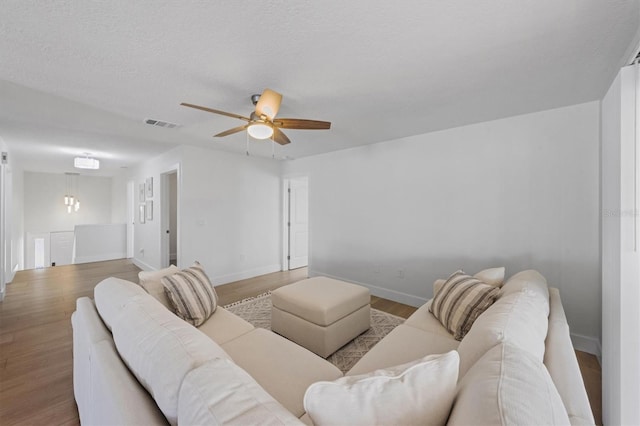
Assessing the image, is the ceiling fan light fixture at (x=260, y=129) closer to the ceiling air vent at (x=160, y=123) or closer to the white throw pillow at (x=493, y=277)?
the ceiling air vent at (x=160, y=123)

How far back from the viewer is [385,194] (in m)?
3.81

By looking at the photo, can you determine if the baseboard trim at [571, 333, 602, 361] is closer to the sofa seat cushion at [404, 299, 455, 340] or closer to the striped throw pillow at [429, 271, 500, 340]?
the striped throw pillow at [429, 271, 500, 340]

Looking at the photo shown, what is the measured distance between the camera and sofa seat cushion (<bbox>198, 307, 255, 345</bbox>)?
68.5 inches

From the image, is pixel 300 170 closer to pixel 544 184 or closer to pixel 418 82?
pixel 418 82

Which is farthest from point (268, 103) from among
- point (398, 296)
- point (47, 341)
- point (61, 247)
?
point (61, 247)

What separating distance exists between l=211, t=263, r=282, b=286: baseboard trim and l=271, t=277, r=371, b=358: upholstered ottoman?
224 centimetres

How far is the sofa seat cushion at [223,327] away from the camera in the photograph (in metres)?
1.74

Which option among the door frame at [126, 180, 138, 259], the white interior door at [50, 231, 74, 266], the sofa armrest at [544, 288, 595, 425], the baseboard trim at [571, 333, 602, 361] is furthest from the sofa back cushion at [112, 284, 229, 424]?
the white interior door at [50, 231, 74, 266]

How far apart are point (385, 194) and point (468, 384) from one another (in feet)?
10.5

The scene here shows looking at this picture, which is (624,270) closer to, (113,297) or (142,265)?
Result: (113,297)

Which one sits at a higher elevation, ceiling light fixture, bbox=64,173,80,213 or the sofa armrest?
ceiling light fixture, bbox=64,173,80,213

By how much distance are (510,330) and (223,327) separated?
1742 millimetres

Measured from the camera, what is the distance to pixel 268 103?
2.03 m

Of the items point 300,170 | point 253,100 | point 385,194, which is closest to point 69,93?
point 253,100
